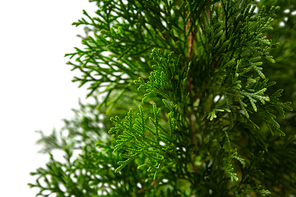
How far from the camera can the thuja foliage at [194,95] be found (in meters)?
0.55

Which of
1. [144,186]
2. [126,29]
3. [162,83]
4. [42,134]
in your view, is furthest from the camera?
[42,134]

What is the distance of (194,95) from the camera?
0.74 metres

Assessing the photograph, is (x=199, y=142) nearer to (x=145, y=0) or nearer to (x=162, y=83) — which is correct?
(x=162, y=83)

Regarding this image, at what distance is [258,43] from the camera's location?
1.86 ft

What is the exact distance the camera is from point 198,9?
63 centimetres

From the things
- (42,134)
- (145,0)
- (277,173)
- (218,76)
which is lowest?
(277,173)

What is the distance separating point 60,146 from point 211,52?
0.69 m

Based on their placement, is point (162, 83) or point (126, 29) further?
point (126, 29)

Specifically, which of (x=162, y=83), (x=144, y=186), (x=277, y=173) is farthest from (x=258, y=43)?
(x=144, y=186)

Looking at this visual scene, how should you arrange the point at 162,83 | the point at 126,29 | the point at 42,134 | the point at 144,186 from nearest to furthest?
the point at 162,83, the point at 126,29, the point at 144,186, the point at 42,134

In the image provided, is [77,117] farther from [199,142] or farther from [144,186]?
[199,142]

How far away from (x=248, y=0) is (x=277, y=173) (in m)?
0.42

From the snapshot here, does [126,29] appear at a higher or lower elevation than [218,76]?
higher

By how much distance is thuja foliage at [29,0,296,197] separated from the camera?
55 centimetres
